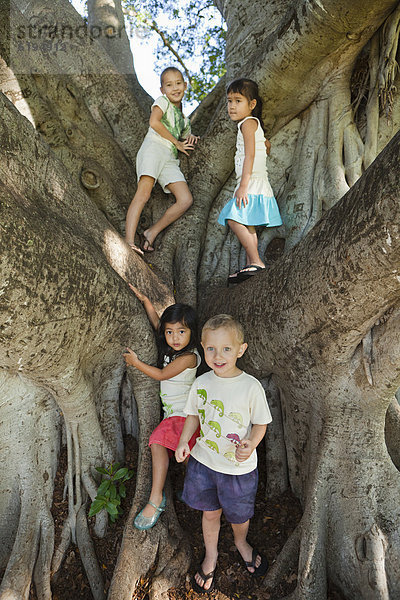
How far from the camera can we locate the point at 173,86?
4.06m

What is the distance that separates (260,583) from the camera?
286 centimetres

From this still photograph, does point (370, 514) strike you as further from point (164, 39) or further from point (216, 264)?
point (164, 39)

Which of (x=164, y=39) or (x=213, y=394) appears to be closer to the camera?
(x=213, y=394)

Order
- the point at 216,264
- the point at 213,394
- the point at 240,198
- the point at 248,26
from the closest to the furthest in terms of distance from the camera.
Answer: the point at 213,394 → the point at 240,198 → the point at 216,264 → the point at 248,26

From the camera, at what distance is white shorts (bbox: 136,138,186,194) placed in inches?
158

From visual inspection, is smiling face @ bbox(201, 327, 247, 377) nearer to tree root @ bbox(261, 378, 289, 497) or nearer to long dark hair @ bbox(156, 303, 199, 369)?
long dark hair @ bbox(156, 303, 199, 369)

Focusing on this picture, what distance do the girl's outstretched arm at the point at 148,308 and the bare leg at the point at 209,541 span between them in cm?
125

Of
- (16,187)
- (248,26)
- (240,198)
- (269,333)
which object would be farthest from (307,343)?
(248,26)

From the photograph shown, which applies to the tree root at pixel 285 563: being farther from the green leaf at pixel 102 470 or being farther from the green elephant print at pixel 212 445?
the green leaf at pixel 102 470

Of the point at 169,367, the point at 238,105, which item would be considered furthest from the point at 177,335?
the point at 238,105

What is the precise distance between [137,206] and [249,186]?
93cm

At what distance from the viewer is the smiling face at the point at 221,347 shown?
262cm

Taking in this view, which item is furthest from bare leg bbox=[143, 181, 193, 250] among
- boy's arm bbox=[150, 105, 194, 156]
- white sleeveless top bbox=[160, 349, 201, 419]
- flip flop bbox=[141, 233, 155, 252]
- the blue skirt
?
white sleeveless top bbox=[160, 349, 201, 419]

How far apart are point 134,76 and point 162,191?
7.60ft
